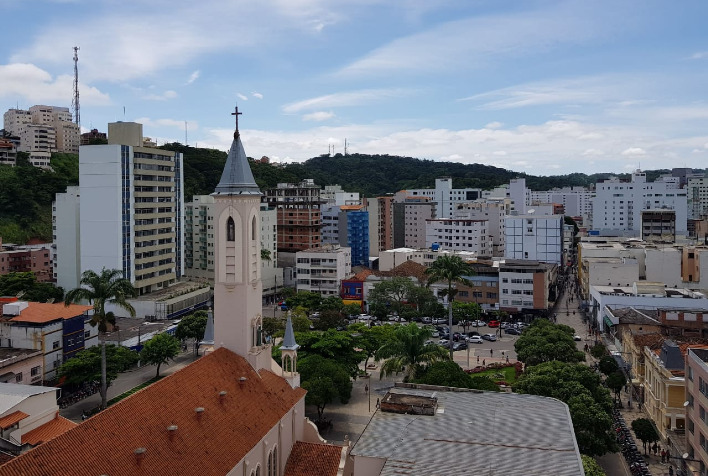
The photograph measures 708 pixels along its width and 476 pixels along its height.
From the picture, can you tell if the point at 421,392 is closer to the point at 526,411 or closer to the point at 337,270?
the point at 526,411

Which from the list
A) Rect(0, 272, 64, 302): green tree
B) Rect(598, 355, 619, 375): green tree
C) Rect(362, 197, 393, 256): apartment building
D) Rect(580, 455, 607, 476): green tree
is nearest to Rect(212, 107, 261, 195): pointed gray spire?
Rect(580, 455, 607, 476): green tree

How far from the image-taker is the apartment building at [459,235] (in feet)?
386

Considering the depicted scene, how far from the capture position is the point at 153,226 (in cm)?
8006

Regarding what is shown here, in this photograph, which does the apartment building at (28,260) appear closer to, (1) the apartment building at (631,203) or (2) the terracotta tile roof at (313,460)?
(2) the terracotta tile roof at (313,460)

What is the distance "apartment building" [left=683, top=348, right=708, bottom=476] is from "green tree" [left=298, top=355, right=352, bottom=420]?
71.5ft

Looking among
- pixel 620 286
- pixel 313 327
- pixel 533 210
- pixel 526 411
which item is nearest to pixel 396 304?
pixel 313 327

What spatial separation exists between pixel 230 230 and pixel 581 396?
22.7 m

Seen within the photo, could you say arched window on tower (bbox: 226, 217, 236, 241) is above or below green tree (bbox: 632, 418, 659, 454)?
above

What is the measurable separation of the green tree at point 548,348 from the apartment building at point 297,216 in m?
64.7

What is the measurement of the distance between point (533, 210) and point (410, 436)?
5157 inches

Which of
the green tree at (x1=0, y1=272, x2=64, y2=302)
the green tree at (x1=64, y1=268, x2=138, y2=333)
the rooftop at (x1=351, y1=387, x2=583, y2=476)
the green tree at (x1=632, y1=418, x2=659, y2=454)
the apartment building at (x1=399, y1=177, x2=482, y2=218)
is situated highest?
the apartment building at (x1=399, y1=177, x2=482, y2=218)

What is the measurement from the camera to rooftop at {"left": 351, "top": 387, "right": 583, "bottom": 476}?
19.4 meters

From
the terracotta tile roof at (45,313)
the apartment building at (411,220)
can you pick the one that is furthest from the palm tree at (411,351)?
the apartment building at (411,220)

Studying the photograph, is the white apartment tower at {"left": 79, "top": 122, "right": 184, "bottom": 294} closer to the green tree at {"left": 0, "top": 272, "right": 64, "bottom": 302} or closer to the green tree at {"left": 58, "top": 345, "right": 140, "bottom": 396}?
the green tree at {"left": 0, "top": 272, "right": 64, "bottom": 302}
